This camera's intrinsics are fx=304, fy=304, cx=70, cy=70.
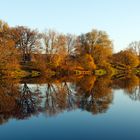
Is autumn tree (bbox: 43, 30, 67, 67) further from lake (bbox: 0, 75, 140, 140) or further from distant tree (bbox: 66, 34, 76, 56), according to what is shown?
lake (bbox: 0, 75, 140, 140)

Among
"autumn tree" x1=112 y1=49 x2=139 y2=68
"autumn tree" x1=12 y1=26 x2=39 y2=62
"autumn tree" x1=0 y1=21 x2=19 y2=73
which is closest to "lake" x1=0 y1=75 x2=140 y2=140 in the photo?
"autumn tree" x1=0 y1=21 x2=19 y2=73

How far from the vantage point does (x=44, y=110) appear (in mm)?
20828

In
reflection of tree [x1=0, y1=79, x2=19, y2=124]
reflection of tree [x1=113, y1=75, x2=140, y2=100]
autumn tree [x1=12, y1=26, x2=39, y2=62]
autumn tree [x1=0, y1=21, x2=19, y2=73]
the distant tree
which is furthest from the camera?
the distant tree

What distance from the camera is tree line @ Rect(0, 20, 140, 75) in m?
57.6

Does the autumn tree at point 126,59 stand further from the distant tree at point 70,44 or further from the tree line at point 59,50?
the distant tree at point 70,44

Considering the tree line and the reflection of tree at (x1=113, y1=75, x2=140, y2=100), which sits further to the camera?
the tree line

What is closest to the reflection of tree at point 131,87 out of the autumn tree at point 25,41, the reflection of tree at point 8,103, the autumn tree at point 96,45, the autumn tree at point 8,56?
the reflection of tree at point 8,103

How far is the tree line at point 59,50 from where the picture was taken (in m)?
57.6

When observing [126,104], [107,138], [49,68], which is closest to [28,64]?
[49,68]

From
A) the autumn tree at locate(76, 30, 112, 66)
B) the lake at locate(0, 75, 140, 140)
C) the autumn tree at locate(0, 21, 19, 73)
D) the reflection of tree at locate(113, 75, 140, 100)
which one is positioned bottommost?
the lake at locate(0, 75, 140, 140)

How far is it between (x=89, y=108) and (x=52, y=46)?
39949 mm

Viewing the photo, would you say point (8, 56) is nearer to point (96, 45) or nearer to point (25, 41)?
point (25, 41)

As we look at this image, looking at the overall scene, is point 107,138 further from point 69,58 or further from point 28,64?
point 69,58

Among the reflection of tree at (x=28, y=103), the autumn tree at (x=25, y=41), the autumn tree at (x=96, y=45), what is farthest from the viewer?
the autumn tree at (x=96, y=45)
